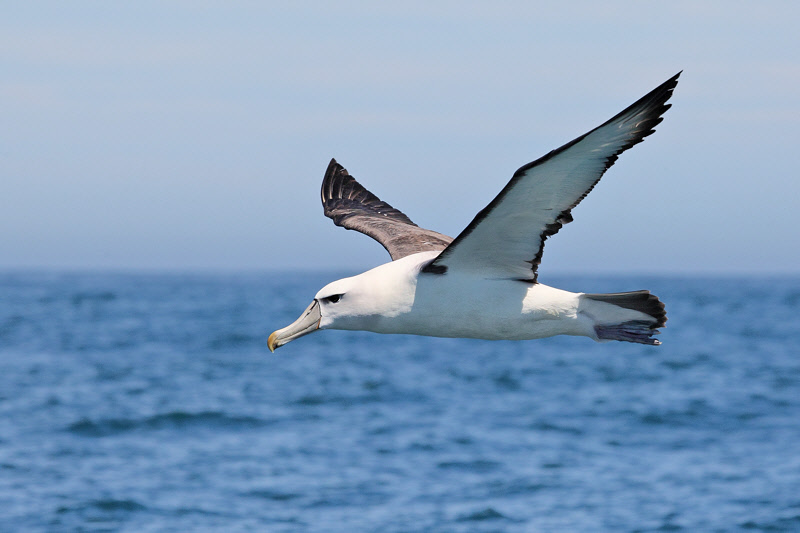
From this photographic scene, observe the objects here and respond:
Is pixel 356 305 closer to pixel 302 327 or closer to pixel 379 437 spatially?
pixel 302 327

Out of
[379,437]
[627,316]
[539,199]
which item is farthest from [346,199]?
[379,437]

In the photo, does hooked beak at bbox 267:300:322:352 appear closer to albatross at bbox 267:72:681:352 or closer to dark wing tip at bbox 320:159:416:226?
albatross at bbox 267:72:681:352

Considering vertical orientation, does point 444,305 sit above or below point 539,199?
below

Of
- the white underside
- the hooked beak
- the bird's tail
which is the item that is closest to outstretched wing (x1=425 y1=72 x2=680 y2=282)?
the white underside

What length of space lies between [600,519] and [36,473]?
14.0 meters

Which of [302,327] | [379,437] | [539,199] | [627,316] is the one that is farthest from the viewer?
[379,437]

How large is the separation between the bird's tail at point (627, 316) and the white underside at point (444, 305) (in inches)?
9.0

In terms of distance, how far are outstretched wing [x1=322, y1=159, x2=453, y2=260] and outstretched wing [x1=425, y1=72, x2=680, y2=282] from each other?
179 centimetres

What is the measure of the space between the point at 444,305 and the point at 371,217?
12.7ft

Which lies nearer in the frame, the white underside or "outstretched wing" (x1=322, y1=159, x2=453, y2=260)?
the white underside

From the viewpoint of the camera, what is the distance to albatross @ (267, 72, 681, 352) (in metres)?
6.47

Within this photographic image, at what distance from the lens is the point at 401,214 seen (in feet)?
36.9

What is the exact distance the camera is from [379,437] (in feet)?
93.8

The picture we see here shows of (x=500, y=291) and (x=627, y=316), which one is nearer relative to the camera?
(x=500, y=291)
